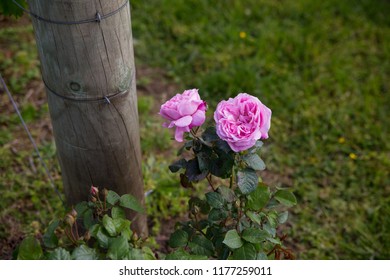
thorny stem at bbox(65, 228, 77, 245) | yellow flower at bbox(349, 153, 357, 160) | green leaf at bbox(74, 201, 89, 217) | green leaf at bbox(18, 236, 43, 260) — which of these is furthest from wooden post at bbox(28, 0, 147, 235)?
yellow flower at bbox(349, 153, 357, 160)

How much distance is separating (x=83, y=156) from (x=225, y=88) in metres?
1.59

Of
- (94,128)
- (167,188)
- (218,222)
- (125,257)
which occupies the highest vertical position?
(94,128)

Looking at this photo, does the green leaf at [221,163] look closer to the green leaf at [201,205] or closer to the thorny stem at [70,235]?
the green leaf at [201,205]

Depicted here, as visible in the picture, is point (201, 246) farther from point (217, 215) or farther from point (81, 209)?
point (81, 209)

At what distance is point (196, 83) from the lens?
3430 millimetres

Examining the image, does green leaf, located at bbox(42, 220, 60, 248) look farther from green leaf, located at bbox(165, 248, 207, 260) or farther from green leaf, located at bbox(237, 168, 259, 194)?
green leaf, located at bbox(237, 168, 259, 194)

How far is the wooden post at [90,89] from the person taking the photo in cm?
165

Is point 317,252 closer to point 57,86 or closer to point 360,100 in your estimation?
point 360,100

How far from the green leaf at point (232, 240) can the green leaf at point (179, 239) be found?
0.59ft

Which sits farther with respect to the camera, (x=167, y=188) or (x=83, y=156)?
(x=167, y=188)

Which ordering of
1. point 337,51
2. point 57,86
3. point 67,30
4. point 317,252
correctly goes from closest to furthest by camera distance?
1. point 67,30
2. point 57,86
3. point 317,252
4. point 337,51

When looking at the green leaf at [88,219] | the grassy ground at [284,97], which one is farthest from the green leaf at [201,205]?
the grassy ground at [284,97]

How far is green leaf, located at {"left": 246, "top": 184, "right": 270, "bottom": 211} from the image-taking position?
1.80 m

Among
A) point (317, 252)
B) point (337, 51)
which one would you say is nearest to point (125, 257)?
point (317, 252)
